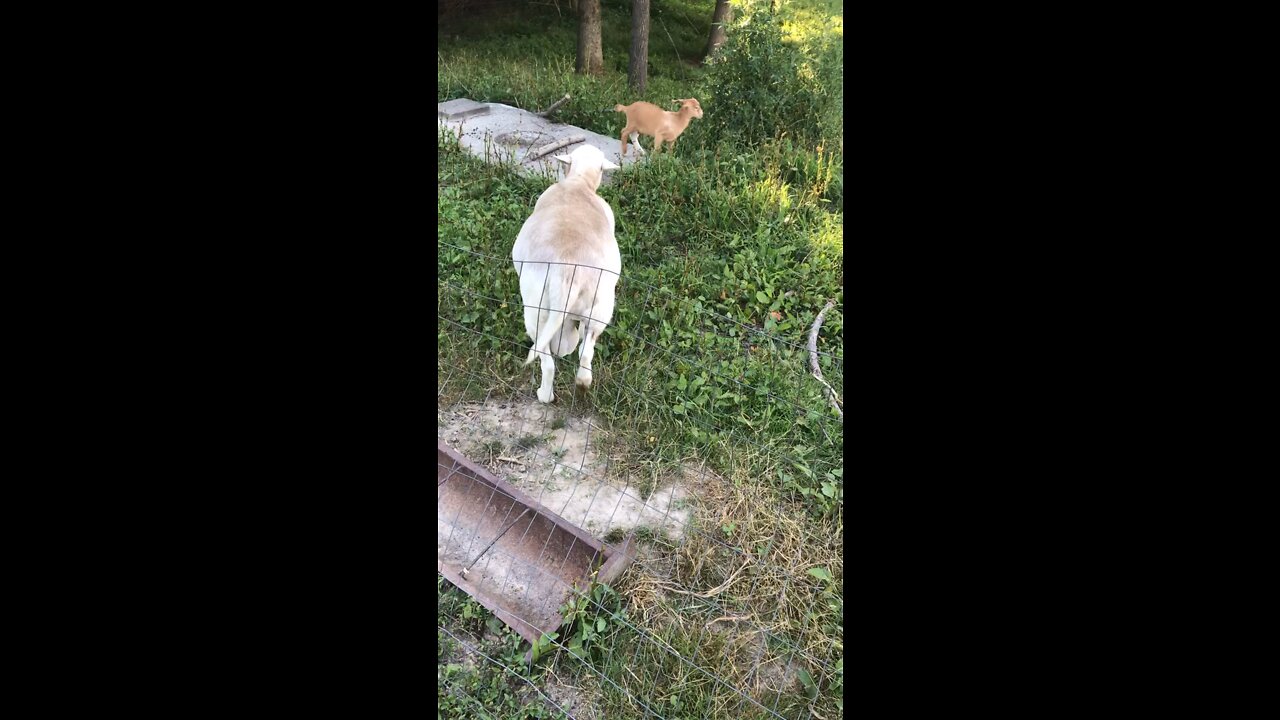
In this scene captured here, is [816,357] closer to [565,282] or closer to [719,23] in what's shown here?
[565,282]

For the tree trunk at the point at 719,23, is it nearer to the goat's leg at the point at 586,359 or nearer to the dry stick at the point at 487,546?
the goat's leg at the point at 586,359

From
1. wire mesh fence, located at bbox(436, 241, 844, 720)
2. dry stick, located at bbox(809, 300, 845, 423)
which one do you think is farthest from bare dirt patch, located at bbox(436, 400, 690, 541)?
dry stick, located at bbox(809, 300, 845, 423)

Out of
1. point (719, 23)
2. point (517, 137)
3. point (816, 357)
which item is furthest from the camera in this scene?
point (719, 23)

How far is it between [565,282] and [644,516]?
3.50 ft

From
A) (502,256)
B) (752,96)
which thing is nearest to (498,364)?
(502,256)

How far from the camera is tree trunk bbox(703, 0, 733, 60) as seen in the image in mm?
7073

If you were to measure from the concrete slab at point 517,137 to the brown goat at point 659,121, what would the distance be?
0.68 ft

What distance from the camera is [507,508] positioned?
120 inches

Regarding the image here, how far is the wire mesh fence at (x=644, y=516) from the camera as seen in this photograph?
252cm

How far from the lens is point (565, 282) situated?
3467mm

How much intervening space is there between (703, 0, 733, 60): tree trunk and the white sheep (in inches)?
151

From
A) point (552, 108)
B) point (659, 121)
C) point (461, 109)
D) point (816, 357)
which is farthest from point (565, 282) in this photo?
point (461, 109)

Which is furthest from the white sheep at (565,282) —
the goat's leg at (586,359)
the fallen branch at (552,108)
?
the fallen branch at (552,108)

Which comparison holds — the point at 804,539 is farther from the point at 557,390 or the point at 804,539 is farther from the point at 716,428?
the point at 557,390
